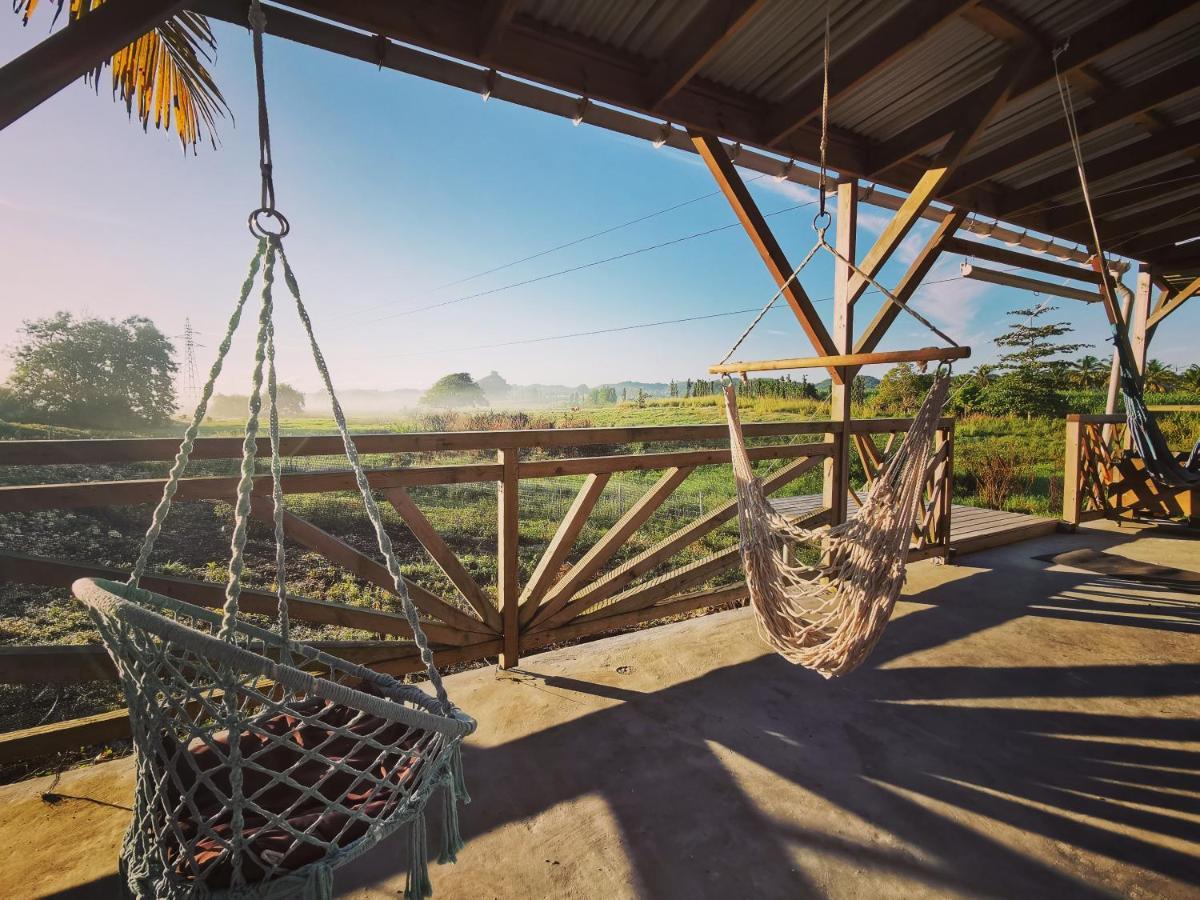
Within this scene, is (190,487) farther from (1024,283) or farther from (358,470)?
(1024,283)

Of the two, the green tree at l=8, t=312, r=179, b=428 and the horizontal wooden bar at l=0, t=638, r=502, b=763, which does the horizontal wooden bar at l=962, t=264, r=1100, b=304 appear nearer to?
the horizontal wooden bar at l=0, t=638, r=502, b=763

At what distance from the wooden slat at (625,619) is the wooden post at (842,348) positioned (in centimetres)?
76

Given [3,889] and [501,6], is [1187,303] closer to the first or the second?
[501,6]

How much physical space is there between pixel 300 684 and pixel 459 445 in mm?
1104

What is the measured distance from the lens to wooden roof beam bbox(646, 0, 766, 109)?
1.74m

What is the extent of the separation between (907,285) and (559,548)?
2305mm

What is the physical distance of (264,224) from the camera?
105cm

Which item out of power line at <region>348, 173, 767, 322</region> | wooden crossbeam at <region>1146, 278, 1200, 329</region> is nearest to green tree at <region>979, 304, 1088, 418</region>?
power line at <region>348, 173, 767, 322</region>

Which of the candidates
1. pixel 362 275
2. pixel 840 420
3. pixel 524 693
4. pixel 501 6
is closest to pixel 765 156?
pixel 840 420

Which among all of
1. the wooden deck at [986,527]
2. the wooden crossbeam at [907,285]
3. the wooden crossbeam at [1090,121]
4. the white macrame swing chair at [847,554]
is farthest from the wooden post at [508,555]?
the wooden crossbeam at [1090,121]

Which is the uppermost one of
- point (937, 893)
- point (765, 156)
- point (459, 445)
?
point (765, 156)

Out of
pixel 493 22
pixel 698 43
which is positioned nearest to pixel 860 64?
pixel 698 43

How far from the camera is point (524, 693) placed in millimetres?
1822

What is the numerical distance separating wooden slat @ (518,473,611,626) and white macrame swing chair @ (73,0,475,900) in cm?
94
